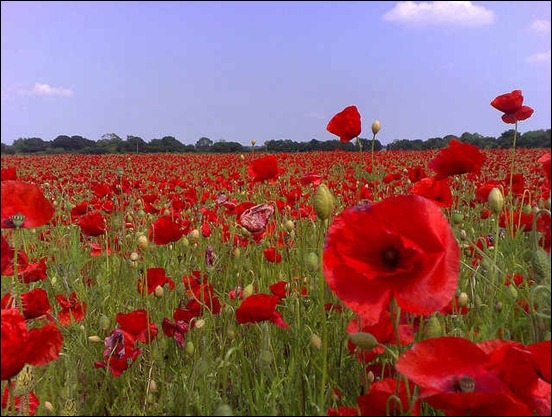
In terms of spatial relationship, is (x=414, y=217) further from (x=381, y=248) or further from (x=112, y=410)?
(x=112, y=410)

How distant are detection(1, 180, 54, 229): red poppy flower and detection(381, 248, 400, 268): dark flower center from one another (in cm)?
62

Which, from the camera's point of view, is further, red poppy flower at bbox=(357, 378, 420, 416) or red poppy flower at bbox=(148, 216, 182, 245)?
red poppy flower at bbox=(148, 216, 182, 245)

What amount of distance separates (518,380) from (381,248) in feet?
0.90

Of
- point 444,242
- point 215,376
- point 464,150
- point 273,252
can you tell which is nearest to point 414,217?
point 444,242

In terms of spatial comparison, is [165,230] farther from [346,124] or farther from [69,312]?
[346,124]

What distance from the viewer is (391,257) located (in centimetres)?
93

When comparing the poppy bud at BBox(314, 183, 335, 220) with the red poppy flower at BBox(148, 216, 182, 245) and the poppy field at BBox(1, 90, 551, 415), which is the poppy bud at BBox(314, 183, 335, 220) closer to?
the poppy field at BBox(1, 90, 551, 415)

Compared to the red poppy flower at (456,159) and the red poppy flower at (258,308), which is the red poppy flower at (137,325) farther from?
the red poppy flower at (456,159)

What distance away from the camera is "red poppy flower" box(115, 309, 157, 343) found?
1.61 metres

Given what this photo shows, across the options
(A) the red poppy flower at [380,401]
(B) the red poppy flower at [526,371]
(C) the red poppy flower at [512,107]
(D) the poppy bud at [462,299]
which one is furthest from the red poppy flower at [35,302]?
(C) the red poppy flower at [512,107]

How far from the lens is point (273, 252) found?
2402 mm

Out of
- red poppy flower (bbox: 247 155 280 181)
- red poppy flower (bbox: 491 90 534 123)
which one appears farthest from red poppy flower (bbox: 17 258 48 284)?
red poppy flower (bbox: 491 90 534 123)

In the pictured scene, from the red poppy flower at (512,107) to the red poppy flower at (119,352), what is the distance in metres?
1.75

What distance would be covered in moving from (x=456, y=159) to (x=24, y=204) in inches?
50.0
